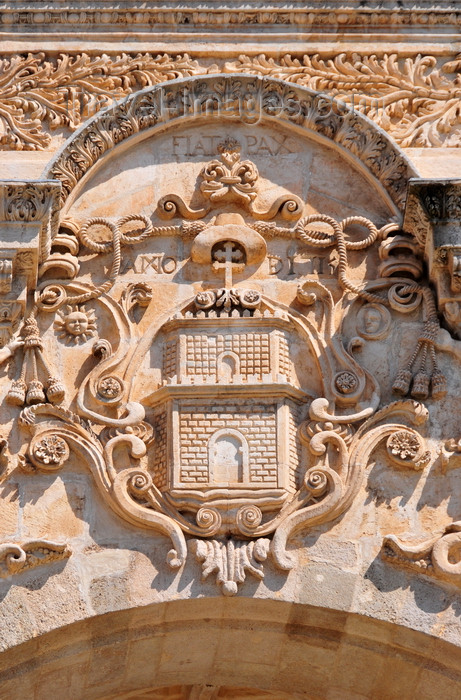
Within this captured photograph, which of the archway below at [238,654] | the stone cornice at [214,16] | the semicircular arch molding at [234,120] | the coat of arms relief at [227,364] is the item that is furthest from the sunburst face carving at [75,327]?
the stone cornice at [214,16]

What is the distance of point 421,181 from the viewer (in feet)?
28.8

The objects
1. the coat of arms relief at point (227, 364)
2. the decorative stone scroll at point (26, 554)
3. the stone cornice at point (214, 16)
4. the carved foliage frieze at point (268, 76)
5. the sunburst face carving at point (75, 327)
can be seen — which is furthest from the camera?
the stone cornice at point (214, 16)

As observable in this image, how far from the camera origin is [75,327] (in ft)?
29.1

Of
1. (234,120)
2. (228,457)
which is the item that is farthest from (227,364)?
(234,120)

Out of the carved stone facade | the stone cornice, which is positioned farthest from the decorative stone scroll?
the stone cornice

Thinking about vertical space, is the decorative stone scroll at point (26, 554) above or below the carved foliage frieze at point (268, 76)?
below

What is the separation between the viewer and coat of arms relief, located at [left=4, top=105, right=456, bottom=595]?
845cm

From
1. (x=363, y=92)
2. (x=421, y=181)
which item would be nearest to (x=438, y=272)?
(x=421, y=181)

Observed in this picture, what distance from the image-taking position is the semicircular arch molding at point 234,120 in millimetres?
9141

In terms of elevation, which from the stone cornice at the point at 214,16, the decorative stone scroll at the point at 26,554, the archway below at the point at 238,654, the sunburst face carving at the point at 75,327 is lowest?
the archway below at the point at 238,654

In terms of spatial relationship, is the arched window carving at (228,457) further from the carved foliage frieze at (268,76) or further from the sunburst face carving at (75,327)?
the carved foliage frieze at (268,76)

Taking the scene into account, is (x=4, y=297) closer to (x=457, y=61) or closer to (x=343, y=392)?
(x=343, y=392)

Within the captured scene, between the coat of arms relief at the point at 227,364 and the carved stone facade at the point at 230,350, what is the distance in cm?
1

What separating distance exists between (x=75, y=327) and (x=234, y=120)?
1513 millimetres
